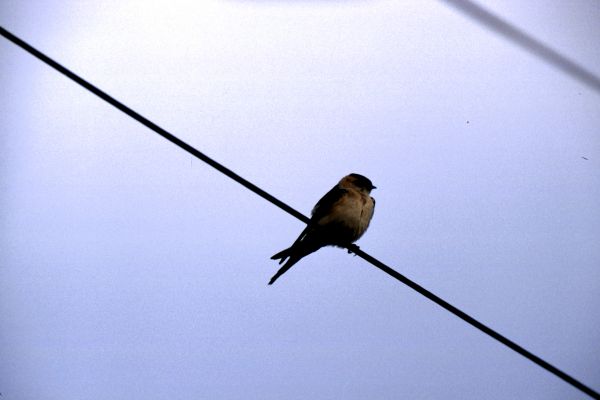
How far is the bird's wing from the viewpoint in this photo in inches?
236

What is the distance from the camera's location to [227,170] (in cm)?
322

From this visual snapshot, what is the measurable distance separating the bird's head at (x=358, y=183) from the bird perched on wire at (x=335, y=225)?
25 cm

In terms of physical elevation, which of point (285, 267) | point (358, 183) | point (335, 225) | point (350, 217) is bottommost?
point (285, 267)

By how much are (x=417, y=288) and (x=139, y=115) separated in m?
1.76

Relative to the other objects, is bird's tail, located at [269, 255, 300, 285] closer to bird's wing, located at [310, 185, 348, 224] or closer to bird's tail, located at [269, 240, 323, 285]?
bird's tail, located at [269, 240, 323, 285]

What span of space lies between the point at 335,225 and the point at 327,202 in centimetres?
39

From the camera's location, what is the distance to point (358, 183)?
6473 millimetres

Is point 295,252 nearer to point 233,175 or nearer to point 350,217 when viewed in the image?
point 350,217

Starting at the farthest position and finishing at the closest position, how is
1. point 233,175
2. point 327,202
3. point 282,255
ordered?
1. point 327,202
2. point 282,255
3. point 233,175

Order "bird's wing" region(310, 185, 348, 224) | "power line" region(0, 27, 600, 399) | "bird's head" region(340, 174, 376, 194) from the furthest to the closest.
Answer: "bird's head" region(340, 174, 376, 194) → "bird's wing" region(310, 185, 348, 224) → "power line" region(0, 27, 600, 399)

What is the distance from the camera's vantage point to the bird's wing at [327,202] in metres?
5.98

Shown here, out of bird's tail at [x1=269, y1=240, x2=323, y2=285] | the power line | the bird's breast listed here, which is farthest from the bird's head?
the power line

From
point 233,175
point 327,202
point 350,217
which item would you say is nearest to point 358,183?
point 327,202

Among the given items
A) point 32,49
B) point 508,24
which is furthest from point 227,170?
point 508,24
